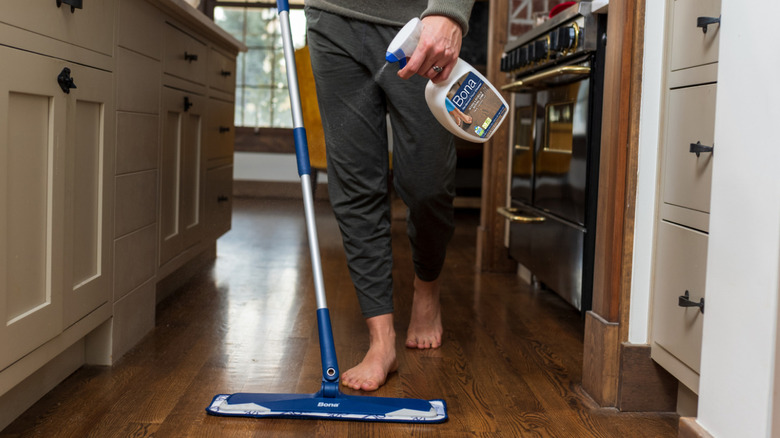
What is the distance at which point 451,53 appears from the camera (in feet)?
4.35

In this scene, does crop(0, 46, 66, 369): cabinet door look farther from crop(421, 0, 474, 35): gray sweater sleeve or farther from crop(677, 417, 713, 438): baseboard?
crop(677, 417, 713, 438): baseboard

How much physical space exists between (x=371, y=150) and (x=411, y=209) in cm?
17

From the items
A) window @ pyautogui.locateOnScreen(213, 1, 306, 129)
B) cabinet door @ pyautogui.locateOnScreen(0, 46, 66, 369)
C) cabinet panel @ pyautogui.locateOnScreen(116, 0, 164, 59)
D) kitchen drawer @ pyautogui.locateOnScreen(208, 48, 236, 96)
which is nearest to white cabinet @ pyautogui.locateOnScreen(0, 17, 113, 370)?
cabinet door @ pyautogui.locateOnScreen(0, 46, 66, 369)

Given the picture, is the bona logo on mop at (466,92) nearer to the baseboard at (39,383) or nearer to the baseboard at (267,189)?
the baseboard at (39,383)

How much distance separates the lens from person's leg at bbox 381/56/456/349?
1601 mm

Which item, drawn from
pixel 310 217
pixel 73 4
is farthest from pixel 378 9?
pixel 73 4

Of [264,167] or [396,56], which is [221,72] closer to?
[396,56]

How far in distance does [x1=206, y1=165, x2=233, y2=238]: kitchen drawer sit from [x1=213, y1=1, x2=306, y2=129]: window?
9.15 feet

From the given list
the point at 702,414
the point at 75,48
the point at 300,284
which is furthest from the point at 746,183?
the point at 300,284

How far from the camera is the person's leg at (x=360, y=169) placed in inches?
63.8

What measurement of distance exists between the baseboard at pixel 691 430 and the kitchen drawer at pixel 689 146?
1.11ft

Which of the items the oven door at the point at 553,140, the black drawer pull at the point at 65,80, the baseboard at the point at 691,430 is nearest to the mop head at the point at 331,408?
the baseboard at the point at 691,430

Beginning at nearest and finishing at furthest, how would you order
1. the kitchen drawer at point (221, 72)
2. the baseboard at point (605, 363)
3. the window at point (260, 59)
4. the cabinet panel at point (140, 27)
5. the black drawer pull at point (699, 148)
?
the black drawer pull at point (699, 148)
the baseboard at point (605, 363)
the cabinet panel at point (140, 27)
the kitchen drawer at point (221, 72)
the window at point (260, 59)

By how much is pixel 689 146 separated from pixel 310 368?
881mm
